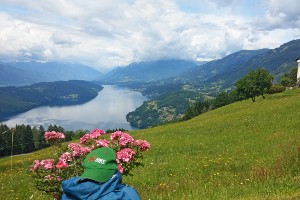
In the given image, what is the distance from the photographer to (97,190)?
12.4 feet

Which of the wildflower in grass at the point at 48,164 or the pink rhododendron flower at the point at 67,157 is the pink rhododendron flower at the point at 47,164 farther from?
the pink rhododendron flower at the point at 67,157

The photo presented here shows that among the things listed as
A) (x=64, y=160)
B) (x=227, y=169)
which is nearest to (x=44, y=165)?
(x=64, y=160)

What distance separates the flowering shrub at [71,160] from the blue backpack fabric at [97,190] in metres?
3.51

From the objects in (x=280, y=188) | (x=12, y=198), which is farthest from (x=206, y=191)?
(x=12, y=198)

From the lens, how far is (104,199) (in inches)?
146

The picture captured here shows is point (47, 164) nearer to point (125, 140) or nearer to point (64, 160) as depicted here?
point (64, 160)

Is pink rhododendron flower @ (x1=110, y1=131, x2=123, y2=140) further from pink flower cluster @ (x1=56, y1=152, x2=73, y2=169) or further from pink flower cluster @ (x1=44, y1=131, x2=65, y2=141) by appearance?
pink flower cluster @ (x1=44, y1=131, x2=65, y2=141)

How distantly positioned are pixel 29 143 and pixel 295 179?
131791mm

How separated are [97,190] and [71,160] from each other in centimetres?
437

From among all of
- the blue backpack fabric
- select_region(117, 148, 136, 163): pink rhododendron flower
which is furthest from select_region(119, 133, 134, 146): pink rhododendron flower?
the blue backpack fabric

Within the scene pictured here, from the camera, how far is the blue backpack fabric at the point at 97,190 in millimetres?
3750

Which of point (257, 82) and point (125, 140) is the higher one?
point (257, 82)

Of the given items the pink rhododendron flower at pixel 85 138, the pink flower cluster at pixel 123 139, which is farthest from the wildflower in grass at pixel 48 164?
the pink flower cluster at pixel 123 139

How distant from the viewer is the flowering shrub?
24.5ft
